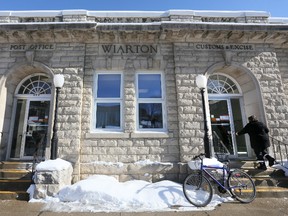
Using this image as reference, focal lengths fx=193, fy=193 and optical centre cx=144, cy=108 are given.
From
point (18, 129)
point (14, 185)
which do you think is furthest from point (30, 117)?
point (14, 185)

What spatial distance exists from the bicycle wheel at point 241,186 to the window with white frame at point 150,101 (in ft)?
9.23

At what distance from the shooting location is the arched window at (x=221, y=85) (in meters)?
8.02

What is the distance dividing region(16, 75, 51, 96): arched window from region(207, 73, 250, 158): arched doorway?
6644 millimetres

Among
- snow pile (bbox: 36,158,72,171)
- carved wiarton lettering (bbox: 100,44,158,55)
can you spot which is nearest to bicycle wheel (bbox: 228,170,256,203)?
snow pile (bbox: 36,158,72,171)

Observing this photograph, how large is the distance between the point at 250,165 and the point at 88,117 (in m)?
5.80

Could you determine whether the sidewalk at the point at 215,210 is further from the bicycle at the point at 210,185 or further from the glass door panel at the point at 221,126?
the glass door panel at the point at 221,126

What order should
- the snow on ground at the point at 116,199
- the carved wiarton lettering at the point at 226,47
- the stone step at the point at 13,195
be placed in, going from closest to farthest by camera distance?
the snow on ground at the point at 116,199
the stone step at the point at 13,195
the carved wiarton lettering at the point at 226,47

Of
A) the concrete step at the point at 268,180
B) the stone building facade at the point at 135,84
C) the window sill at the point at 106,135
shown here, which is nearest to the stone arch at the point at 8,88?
the stone building facade at the point at 135,84

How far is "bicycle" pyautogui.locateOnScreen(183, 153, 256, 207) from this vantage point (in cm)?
467

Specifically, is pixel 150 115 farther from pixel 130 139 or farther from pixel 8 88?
pixel 8 88

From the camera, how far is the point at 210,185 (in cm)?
458

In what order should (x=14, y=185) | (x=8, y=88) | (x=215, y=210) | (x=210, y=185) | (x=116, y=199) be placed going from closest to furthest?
(x=215, y=210) → (x=210, y=185) → (x=116, y=199) → (x=14, y=185) → (x=8, y=88)

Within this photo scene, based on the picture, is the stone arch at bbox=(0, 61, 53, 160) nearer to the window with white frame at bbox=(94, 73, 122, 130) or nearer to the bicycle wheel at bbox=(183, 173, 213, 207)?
the window with white frame at bbox=(94, 73, 122, 130)

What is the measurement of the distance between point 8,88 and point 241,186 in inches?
336
